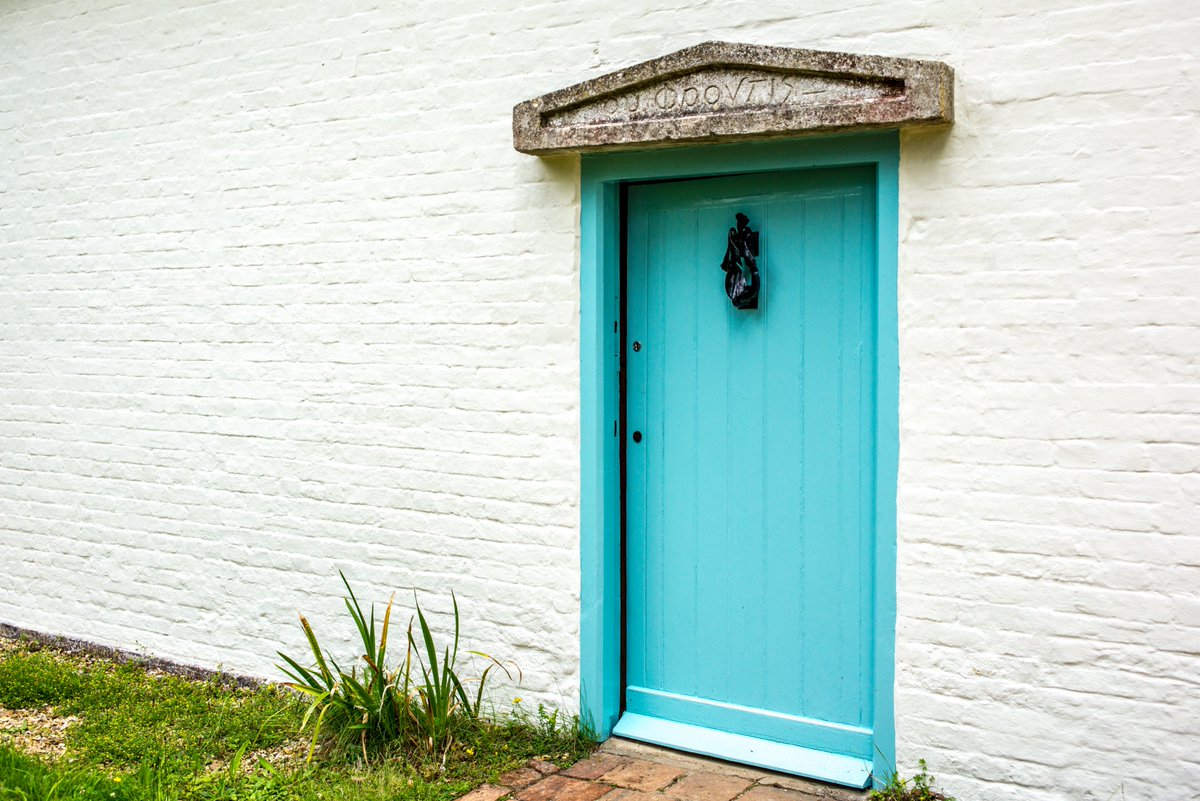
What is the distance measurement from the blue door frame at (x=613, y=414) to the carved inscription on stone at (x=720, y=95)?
0.63 feet

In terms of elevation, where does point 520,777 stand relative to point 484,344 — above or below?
below

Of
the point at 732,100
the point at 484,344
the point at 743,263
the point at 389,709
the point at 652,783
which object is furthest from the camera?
the point at 484,344

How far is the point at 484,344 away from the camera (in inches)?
178

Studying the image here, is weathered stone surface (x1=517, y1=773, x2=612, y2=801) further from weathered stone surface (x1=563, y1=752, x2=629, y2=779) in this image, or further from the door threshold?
the door threshold

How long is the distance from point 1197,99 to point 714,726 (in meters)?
2.66

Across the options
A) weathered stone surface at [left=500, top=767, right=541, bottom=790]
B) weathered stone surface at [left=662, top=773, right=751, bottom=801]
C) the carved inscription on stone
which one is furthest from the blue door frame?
weathered stone surface at [left=662, top=773, right=751, bottom=801]

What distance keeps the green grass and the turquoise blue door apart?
556 millimetres

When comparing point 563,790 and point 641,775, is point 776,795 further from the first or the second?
point 563,790

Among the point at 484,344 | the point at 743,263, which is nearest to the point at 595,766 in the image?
the point at 484,344

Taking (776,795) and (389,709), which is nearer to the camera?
(776,795)

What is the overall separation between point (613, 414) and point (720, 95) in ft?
4.13

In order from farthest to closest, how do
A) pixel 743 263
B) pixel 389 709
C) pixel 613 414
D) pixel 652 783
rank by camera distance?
pixel 613 414 → pixel 389 709 → pixel 743 263 → pixel 652 783

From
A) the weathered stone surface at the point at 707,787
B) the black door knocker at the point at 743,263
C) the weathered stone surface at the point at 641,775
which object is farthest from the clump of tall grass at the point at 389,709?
the black door knocker at the point at 743,263

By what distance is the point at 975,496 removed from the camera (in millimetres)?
3631
